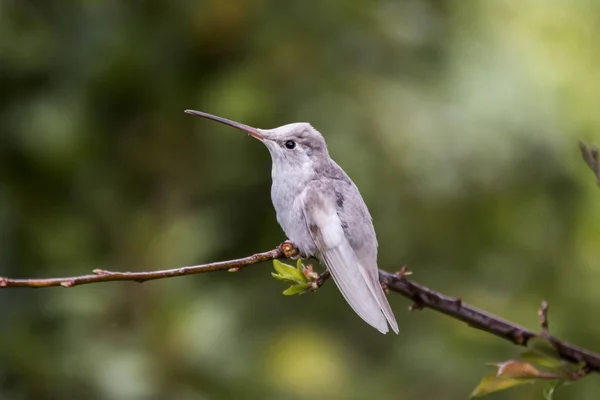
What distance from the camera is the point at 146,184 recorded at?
14.3 ft

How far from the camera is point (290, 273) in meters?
1.81

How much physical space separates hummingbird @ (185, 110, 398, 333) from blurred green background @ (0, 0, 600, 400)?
164 cm

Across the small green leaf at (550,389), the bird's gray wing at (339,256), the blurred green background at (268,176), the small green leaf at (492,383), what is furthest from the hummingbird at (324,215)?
the blurred green background at (268,176)

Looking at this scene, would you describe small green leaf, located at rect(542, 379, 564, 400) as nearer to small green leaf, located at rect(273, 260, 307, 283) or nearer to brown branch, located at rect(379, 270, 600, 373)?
brown branch, located at rect(379, 270, 600, 373)

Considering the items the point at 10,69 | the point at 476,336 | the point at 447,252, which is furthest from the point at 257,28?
the point at 476,336

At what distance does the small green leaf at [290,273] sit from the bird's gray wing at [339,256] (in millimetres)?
65

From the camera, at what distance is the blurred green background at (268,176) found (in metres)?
3.83

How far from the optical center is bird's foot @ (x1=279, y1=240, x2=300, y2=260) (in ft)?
6.23

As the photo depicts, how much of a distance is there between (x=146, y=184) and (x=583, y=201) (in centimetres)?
222

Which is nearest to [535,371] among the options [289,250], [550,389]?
[550,389]

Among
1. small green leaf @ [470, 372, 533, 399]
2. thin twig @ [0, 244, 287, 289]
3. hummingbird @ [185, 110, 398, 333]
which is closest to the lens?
thin twig @ [0, 244, 287, 289]

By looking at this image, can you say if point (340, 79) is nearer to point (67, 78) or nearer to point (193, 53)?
point (193, 53)

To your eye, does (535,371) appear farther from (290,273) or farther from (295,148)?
(295,148)

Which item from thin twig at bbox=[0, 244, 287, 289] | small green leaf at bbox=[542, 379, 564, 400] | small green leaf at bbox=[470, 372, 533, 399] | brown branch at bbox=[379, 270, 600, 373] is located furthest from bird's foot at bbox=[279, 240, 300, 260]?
small green leaf at bbox=[542, 379, 564, 400]
